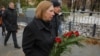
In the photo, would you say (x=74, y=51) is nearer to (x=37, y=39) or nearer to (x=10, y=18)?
(x=10, y=18)

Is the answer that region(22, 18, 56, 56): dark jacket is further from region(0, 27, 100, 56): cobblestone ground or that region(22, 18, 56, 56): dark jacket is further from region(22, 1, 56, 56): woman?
region(0, 27, 100, 56): cobblestone ground

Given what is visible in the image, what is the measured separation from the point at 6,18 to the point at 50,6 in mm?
6096

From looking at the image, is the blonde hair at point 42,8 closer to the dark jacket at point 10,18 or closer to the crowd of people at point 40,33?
the crowd of people at point 40,33

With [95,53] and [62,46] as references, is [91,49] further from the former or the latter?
[62,46]

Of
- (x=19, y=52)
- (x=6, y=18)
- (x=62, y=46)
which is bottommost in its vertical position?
(x=19, y=52)

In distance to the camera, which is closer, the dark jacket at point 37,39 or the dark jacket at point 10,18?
the dark jacket at point 37,39

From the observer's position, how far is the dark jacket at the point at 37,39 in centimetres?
359

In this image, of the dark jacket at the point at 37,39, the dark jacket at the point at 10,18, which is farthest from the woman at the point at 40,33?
the dark jacket at the point at 10,18

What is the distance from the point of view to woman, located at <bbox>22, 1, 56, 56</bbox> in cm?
354

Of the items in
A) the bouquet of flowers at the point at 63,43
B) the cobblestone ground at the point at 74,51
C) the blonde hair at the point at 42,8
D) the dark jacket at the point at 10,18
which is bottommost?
the cobblestone ground at the point at 74,51

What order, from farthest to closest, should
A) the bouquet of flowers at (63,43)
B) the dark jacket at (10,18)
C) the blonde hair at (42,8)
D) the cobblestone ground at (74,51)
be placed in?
the dark jacket at (10,18) < the cobblestone ground at (74,51) < the bouquet of flowers at (63,43) < the blonde hair at (42,8)

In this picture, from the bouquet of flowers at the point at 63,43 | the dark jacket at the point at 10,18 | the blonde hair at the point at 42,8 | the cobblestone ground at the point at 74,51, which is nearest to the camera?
the blonde hair at the point at 42,8

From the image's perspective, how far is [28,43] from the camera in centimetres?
363

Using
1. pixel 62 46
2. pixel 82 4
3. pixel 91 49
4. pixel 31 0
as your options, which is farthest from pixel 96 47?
pixel 82 4
